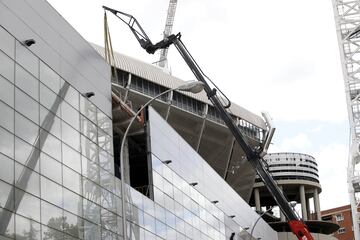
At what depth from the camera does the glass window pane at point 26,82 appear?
31875mm

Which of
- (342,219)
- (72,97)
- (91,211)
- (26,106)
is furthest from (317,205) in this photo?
(26,106)

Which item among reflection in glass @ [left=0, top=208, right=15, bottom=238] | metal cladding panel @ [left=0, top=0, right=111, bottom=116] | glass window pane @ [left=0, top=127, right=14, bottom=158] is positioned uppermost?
metal cladding panel @ [left=0, top=0, right=111, bottom=116]

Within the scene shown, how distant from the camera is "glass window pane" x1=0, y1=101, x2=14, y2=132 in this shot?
29953 mm

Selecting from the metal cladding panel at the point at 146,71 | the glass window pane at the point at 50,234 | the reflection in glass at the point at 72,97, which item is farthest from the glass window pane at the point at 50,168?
the metal cladding panel at the point at 146,71

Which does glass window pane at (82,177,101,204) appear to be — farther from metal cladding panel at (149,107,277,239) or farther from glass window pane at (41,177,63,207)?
metal cladding panel at (149,107,277,239)

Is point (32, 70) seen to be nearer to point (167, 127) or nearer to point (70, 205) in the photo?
point (70, 205)

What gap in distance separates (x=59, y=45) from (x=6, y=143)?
772cm

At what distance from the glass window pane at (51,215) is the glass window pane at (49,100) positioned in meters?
4.46

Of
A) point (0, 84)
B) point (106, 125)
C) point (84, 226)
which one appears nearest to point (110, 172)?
point (106, 125)

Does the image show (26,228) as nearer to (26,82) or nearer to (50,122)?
(50,122)

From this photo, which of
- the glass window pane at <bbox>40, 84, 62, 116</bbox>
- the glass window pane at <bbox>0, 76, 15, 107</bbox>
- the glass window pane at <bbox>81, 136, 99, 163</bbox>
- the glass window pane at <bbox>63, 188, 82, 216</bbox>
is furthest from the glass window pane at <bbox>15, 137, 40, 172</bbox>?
the glass window pane at <bbox>81, 136, 99, 163</bbox>

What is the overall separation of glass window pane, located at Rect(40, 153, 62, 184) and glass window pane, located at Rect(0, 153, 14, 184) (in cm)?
251

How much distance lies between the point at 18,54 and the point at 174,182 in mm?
22769

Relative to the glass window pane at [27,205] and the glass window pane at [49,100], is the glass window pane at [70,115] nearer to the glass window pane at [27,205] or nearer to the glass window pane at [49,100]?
the glass window pane at [49,100]
